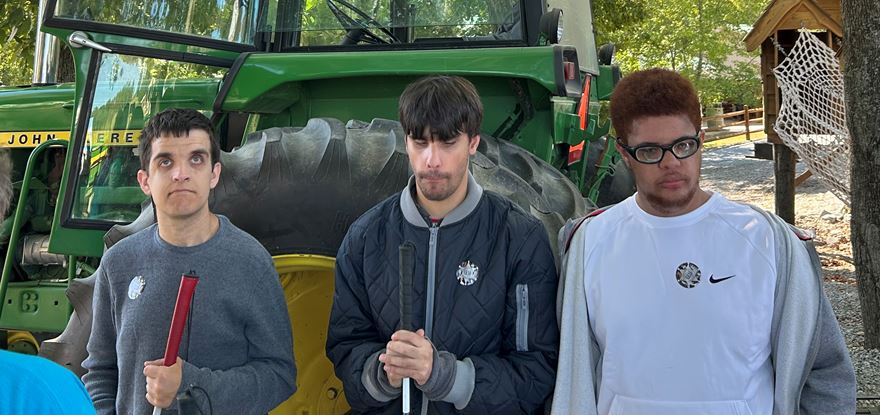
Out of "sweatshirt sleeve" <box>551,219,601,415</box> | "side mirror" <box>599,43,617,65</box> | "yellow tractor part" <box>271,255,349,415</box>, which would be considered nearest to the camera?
"sweatshirt sleeve" <box>551,219,601,415</box>

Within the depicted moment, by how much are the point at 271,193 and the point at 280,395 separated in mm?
849

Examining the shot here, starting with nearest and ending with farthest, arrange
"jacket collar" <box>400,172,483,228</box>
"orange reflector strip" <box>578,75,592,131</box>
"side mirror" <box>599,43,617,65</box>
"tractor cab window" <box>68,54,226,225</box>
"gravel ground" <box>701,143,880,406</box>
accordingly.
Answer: "jacket collar" <box>400,172,483,228</box>
"tractor cab window" <box>68,54,226,225</box>
"orange reflector strip" <box>578,75,592,131</box>
"gravel ground" <box>701,143,880,406</box>
"side mirror" <box>599,43,617,65</box>

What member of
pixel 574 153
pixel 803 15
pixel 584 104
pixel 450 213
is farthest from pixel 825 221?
pixel 450 213

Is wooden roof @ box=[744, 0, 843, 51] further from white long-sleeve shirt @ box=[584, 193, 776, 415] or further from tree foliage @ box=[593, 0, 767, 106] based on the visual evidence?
tree foliage @ box=[593, 0, 767, 106]

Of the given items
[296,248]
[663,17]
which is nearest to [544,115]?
[296,248]

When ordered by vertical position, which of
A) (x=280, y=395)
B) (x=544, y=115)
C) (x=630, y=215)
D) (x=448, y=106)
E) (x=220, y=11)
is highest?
(x=220, y=11)

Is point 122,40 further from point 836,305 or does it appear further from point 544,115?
point 836,305

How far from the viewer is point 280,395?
2348 millimetres

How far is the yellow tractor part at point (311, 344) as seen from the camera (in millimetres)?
3283

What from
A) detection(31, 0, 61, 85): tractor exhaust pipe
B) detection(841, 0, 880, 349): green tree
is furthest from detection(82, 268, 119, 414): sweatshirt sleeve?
detection(841, 0, 880, 349): green tree

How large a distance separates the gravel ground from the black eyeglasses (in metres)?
2.71

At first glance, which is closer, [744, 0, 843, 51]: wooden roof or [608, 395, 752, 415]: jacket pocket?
[608, 395, 752, 415]: jacket pocket

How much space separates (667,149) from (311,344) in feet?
5.35

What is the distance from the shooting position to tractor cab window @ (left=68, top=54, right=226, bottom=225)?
3.89 metres
